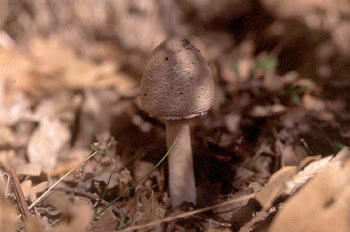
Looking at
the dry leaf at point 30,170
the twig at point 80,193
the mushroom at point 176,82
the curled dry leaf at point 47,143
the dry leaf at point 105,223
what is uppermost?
the mushroom at point 176,82

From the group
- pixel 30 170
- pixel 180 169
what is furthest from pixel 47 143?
pixel 180 169

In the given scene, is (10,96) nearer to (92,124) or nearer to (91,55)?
(92,124)

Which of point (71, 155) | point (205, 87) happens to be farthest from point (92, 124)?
point (205, 87)

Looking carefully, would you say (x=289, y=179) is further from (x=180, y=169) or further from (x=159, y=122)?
(x=159, y=122)

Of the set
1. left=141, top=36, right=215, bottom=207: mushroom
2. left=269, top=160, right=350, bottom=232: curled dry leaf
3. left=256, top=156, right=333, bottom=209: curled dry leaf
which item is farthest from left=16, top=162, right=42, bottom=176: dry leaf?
left=269, top=160, right=350, bottom=232: curled dry leaf

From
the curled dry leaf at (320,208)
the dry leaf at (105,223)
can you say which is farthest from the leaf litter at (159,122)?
the curled dry leaf at (320,208)

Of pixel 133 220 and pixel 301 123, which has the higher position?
pixel 301 123

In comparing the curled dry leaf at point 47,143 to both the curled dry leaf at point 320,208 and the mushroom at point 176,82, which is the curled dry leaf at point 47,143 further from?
the curled dry leaf at point 320,208

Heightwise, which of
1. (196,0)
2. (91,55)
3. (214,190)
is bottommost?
(214,190)
